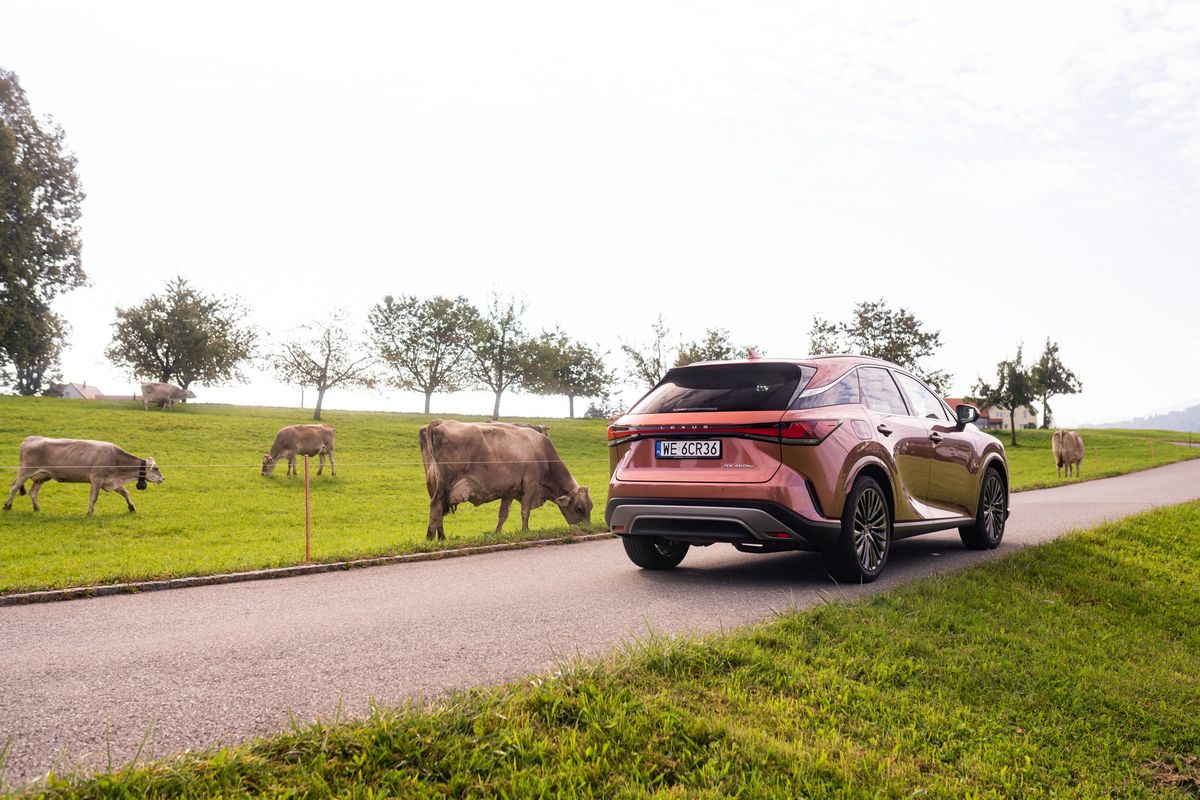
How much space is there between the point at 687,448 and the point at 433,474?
5.76 meters

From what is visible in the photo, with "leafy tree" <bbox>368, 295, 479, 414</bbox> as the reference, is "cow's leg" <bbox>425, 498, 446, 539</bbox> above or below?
below

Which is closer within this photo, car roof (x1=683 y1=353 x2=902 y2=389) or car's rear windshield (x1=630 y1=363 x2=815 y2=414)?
car's rear windshield (x1=630 y1=363 x2=815 y2=414)

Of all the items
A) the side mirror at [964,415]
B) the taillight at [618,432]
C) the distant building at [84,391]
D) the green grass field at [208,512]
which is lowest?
the green grass field at [208,512]

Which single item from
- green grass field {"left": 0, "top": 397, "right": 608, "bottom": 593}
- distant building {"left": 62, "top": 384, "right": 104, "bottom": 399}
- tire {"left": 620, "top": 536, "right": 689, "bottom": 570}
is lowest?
green grass field {"left": 0, "top": 397, "right": 608, "bottom": 593}

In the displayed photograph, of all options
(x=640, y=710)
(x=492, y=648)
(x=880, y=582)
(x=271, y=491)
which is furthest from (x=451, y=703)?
(x=271, y=491)

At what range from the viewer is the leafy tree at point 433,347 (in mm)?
62062

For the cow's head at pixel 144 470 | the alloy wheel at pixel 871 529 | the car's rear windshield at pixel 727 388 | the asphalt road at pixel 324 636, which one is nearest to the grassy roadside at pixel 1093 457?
A: the alloy wheel at pixel 871 529

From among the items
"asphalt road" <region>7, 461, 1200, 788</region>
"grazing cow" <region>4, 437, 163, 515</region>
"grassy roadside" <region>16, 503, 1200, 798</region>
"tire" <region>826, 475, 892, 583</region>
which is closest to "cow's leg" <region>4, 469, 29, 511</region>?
"grazing cow" <region>4, 437, 163, 515</region>

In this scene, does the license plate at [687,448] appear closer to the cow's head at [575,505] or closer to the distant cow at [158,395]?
the cow's head at [575,505]

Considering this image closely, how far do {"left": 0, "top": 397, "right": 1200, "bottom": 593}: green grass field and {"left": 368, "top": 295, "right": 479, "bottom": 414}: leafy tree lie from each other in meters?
21.2

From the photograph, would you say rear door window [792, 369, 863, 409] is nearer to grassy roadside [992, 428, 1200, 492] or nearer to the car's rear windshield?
the car's rear windshield

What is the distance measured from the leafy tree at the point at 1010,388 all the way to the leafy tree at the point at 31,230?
61.5 meters

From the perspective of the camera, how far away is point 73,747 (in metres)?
3.18

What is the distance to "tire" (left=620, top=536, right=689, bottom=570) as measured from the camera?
7.84 meters
